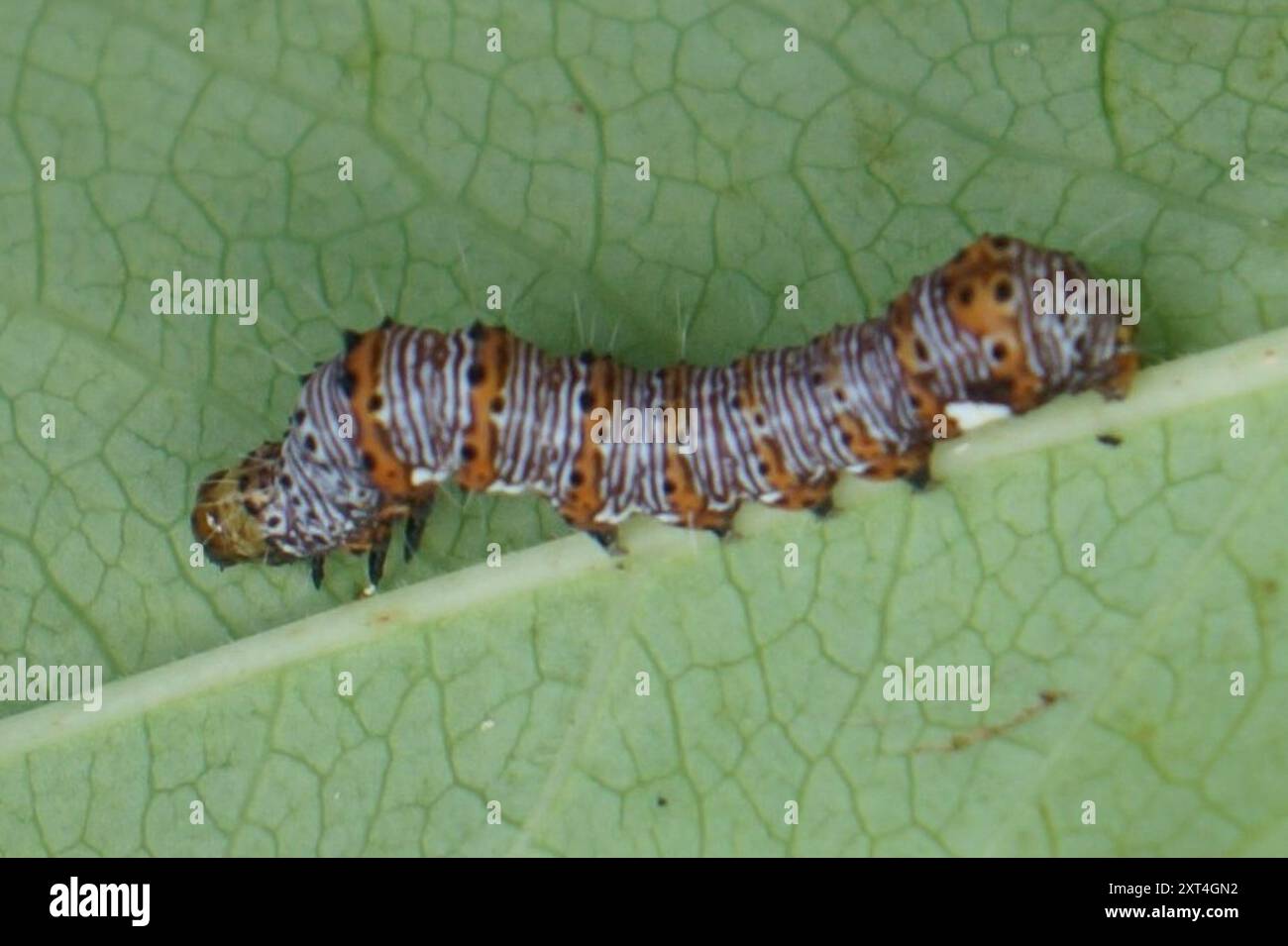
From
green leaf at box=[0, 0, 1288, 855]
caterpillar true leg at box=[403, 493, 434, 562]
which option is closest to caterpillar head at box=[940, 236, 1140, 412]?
green leaf at box=[0, 0, 1288, 855]

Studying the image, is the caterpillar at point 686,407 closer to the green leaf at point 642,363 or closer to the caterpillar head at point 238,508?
the caterpillar head at point 238,508

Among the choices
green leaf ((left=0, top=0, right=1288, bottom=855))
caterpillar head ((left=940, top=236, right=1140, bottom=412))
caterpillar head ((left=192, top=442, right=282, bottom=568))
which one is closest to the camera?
caterpillar head ((left=940, top=236, right=1140, bottom=412))

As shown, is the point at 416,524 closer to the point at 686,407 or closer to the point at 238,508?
the point at 238,508

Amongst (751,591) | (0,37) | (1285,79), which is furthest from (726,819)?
(0,37)

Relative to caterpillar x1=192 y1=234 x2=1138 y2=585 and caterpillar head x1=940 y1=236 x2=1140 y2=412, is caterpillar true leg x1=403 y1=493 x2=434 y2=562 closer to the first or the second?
caterpillar x1=192 y1=234 x2=1138 y2=585

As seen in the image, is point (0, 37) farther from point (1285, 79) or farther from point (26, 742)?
point (1285, 79)

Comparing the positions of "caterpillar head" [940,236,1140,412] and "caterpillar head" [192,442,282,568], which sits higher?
"caterpillar head" [940,236,1140,412]
